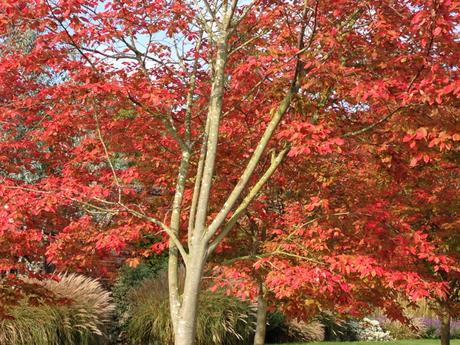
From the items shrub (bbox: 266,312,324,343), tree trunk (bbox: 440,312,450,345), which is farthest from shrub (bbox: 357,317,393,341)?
tree trunk (bbox: 440,312,450,345)

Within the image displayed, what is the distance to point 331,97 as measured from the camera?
24.4 feet

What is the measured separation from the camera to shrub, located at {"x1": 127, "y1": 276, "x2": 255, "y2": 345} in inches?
504

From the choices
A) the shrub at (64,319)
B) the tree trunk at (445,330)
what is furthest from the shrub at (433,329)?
the shrub at (64,319)

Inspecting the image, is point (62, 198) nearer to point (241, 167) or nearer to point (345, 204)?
point (241, 167)

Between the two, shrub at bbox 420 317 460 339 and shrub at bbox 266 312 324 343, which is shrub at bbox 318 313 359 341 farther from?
shrub at bbox 420 317 460 339

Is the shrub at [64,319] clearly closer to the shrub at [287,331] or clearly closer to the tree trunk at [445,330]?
the shrub at [287,331]

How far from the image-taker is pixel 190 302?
6.10 m

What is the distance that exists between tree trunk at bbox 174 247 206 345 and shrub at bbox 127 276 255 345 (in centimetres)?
665

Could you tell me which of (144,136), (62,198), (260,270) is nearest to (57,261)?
(62,198)

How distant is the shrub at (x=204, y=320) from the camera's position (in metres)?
12.8

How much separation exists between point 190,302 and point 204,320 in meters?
7.03

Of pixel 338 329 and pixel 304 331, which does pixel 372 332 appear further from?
pixel 304 331

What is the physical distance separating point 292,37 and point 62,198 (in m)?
3.30

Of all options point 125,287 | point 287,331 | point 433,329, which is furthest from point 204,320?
point 433,329
